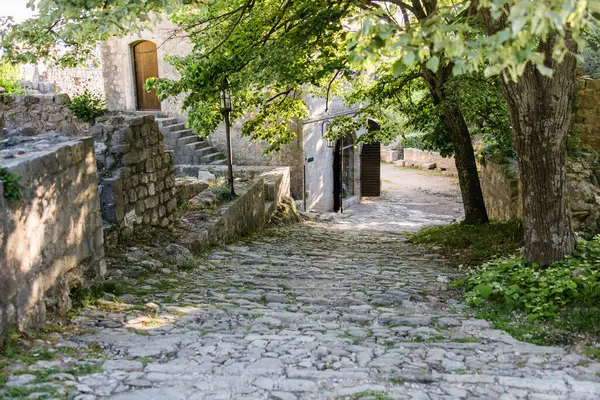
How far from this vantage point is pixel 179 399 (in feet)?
11.2

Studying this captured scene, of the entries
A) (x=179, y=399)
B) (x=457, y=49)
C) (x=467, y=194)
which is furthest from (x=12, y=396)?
(x=467, y=194)

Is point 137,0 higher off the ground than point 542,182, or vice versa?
point 137,0

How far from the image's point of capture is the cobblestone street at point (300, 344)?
3.58 metres

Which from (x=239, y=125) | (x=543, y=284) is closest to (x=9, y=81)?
(x=239, y=125)

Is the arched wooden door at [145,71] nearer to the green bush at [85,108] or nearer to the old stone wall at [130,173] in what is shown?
the green bush at [85,108]

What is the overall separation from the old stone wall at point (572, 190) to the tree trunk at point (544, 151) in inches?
51.1

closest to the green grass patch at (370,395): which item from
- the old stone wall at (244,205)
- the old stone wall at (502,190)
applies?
the old stone wall at (244,205)

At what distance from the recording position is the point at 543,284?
550 centimetres

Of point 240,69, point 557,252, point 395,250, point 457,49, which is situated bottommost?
point 395,250

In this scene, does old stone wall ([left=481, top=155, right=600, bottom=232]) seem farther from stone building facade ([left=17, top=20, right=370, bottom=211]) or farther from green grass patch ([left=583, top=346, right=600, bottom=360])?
stone building facade ([left=17, top=20, right=370, bottom=211])

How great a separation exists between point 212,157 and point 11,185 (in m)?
11.8

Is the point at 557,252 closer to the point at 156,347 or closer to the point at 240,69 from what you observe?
the point at 156,347

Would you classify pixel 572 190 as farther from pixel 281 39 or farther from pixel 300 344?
pixel 300 344

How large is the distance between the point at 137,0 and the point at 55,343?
9.29 feet
